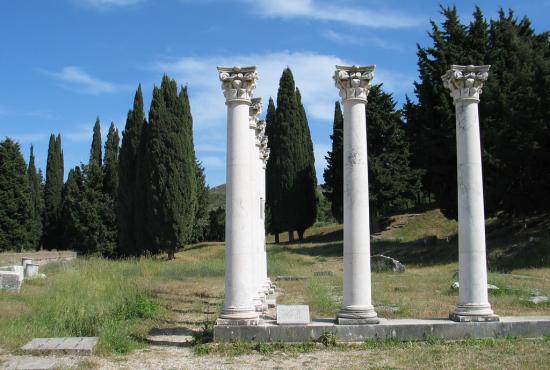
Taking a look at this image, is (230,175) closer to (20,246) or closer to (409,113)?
(409,113)

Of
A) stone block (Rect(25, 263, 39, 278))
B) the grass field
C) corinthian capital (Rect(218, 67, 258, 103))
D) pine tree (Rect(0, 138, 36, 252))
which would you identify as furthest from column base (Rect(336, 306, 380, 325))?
pine tree (Rect(0, 138, 36, 252))

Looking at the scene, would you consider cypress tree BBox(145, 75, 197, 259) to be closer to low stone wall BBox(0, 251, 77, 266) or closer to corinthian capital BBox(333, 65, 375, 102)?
low stone wall BBox(0, 251, 77, 266)

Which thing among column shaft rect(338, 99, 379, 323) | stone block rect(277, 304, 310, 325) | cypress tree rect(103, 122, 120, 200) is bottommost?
stone block rect(277, 304, 310, 325)

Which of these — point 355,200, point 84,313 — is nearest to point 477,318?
point 355,200

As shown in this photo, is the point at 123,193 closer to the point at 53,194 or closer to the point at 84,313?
the point at 53,194

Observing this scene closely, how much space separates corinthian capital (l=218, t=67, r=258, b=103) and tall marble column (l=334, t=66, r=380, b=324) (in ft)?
6.71

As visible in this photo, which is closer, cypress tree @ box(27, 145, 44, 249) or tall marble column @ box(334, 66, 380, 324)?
tall marble column @ box(334, 66, 380, 324)

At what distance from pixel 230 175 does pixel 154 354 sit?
4.31 m

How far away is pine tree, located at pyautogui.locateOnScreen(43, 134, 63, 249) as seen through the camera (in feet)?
213

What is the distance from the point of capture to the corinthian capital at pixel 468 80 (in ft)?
45.5

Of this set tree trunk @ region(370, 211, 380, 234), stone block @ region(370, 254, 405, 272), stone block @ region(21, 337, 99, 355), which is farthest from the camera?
tree trunk @ region(370, 211, 380, 234)

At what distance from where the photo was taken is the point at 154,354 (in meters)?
11.5

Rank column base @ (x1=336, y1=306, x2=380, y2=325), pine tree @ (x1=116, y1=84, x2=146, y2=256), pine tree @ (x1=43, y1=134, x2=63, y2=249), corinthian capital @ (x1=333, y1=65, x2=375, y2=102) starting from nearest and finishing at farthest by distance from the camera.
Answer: column base @ (x1=336, y1=306, x2=380, y2=325) → corinthian capital @ (x1=333, y1=65, x2=375, y2=102) → pine tree @ (x1=116, y1=84, x2=146, y2=256) → pine tree @ (x1=43, y1=134, x2=63, y2=249)

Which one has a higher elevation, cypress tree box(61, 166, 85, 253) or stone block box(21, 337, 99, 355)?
cypress tree box(61, 166, 85, 253)
